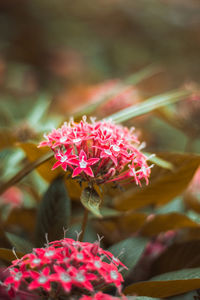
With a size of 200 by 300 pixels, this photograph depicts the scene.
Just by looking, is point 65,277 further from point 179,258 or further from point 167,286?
point 179,258

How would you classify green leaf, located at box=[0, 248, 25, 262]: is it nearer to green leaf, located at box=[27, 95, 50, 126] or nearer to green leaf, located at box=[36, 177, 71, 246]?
green leaf, located at box=[36, 177, 71, 246]

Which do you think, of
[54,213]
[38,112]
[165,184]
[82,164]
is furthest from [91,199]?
[38,112]

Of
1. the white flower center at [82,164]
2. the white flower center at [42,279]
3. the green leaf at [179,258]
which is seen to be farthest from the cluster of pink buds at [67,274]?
the green leaf at [179,258]

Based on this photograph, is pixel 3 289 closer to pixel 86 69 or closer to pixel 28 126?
pixel 28 126

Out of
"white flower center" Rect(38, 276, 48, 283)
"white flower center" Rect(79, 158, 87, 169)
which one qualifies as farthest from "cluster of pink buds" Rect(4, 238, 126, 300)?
"white flower center" Rect(79, 158, 87, 169)

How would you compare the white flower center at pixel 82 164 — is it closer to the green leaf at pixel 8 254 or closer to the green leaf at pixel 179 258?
the green leaf at pixel 8 254
